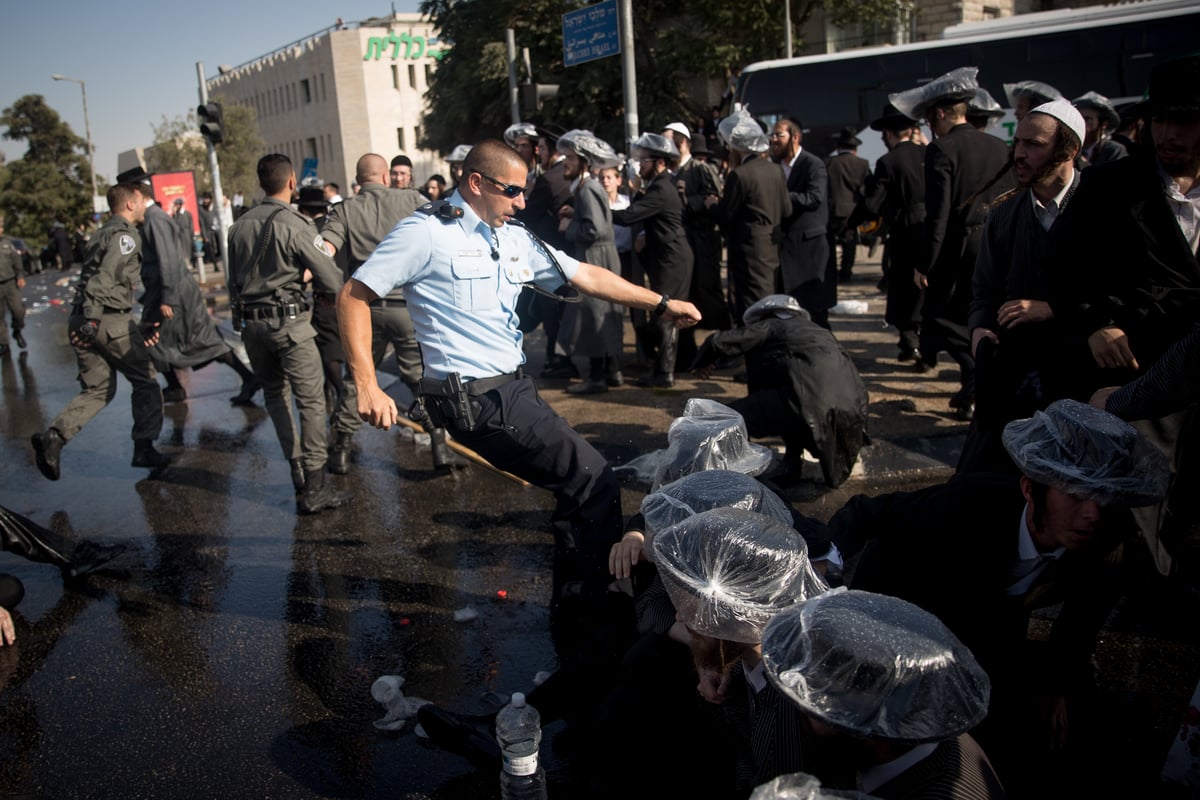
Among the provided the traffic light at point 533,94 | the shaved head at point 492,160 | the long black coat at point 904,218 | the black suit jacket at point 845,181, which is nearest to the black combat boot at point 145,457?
the shaved head at point 492,160

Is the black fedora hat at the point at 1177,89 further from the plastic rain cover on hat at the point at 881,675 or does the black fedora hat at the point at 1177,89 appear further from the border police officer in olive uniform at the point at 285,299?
the border police officer in olive uniform at the point at 285,299

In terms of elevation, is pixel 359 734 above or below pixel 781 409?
below

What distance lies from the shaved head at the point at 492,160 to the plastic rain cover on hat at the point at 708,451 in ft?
4.35

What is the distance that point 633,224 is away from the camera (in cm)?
807

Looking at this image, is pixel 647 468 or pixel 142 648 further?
pixel 647 468

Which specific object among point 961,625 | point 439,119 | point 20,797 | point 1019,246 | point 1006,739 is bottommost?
point 20,797

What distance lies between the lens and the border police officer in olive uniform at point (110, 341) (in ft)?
21.2

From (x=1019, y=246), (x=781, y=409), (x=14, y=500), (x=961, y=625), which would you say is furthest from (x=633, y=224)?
(x=961, y=625)

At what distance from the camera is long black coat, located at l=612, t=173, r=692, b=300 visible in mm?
7660

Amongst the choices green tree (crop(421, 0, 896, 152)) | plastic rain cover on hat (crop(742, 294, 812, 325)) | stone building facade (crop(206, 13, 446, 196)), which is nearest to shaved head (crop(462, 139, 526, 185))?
plastic rain cover on hat (crop(742, 294, 812, 325))

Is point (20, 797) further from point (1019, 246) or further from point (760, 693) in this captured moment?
point (1019, 246)

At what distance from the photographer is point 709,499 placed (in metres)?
2.68

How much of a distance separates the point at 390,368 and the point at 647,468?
460 centimetres

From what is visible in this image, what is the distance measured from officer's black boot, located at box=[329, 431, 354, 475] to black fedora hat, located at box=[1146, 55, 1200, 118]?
501cm
